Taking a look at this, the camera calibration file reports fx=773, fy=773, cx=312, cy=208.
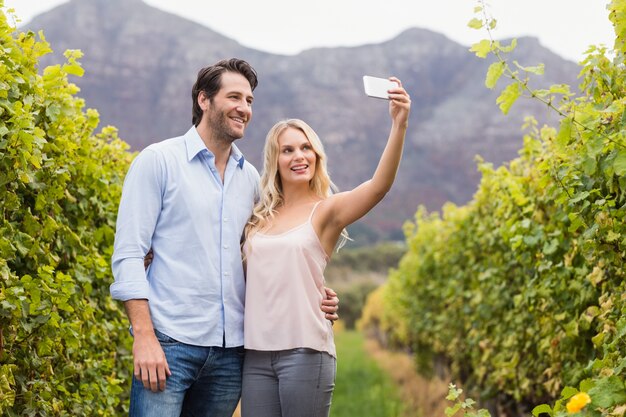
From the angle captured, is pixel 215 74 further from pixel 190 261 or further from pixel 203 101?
pixel 190 261

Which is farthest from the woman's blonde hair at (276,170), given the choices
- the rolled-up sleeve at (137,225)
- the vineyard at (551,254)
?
the vineyard at (551,254)

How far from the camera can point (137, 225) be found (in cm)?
290

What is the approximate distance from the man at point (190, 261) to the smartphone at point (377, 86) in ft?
1.87

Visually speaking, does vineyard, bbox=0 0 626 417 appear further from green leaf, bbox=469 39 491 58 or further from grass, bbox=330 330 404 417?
grass, bbox=330 330 404 417

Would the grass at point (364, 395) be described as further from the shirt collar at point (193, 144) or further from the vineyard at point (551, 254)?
the shirt collar at point (193, 144)

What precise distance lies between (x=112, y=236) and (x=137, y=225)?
4.58 ft

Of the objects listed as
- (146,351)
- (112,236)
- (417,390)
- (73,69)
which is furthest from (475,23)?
(417,390)

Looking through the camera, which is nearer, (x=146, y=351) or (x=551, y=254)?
(x=146, y=351)

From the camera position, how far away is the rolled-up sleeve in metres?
2.83

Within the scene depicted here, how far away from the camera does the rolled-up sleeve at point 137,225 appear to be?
9.27 ft

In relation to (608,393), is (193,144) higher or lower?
higher

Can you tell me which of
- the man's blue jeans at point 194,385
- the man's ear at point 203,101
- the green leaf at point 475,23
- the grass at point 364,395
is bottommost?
the grass at point 364,395

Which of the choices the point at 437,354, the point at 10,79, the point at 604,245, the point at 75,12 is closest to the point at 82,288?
the point at 10,79

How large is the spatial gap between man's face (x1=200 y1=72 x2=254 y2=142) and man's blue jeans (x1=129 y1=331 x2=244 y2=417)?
86cm
